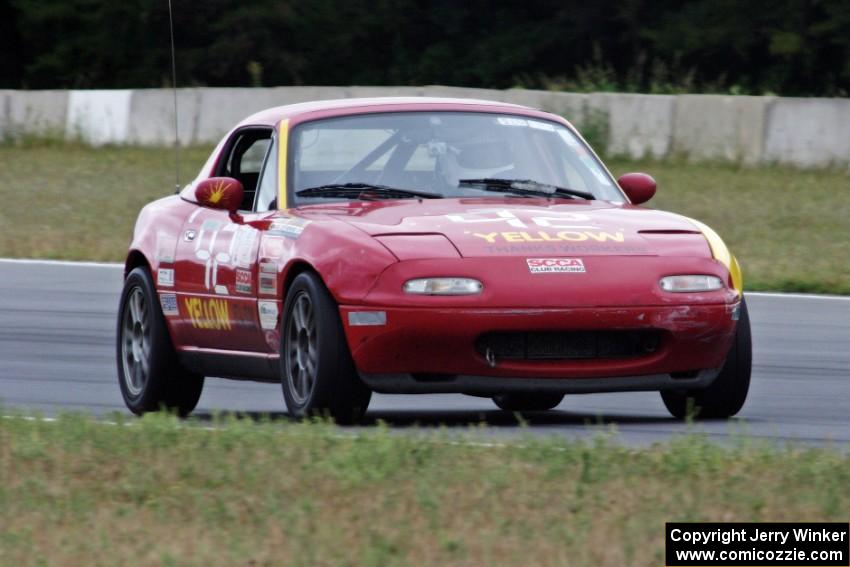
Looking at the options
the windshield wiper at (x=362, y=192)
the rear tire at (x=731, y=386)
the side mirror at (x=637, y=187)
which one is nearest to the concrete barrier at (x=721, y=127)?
the side mirror at (x=637, y=187)

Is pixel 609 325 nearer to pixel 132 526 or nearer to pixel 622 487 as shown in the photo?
pixel 622 487

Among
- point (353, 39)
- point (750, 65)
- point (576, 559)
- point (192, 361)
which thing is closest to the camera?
point (576, 559)

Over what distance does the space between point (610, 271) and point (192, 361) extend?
91.8 inches

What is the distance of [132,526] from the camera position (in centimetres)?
533

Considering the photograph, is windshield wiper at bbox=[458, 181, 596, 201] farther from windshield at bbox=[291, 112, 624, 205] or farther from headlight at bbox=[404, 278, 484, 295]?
headlight at bbox=[404, 278, 484, 295]

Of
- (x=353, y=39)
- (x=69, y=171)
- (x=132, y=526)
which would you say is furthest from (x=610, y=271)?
(x=353, y=39)

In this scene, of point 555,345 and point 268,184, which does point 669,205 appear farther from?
point 555,345

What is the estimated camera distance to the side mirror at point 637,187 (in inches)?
352

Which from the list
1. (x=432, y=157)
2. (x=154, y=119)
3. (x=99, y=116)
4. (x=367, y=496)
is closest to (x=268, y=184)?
(x=432, y=157)

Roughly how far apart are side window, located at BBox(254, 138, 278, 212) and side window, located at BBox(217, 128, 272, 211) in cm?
43

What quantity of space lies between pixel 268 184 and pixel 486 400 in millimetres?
1900

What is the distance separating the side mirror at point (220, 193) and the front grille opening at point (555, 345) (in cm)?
169

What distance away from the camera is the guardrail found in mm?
20141

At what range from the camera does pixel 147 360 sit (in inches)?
356
